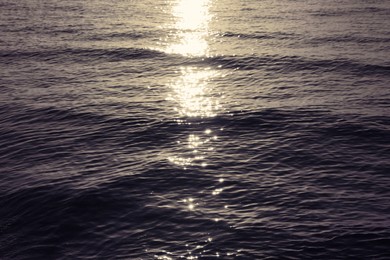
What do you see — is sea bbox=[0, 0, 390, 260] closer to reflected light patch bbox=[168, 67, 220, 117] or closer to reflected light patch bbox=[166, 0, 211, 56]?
reflected light patch bbox=[168, 67, 220, 117]

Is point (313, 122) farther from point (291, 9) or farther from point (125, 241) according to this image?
point (291, 9)

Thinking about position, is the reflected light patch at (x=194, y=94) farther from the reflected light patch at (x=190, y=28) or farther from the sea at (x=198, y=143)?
the reflected light patch at (x=190, y=28)

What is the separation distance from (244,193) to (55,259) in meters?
14.8

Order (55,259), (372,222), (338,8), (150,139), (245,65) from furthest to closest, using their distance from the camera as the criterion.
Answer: (338,8), (245,65), (150,139), (372,222), (55,259)

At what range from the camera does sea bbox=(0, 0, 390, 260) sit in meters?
33.6

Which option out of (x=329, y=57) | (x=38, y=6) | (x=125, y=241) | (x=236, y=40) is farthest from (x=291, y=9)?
(x=125, y=241)

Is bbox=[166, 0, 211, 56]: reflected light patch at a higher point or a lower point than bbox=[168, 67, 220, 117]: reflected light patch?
higher

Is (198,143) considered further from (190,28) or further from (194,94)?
(190,28)

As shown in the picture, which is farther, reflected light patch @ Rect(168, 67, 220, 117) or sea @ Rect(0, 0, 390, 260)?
reflected light patch @ Rect(168, 67, 220, 117)

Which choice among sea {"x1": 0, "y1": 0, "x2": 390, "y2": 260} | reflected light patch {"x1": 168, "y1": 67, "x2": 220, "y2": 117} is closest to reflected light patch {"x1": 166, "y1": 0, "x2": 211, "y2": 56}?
sea {"x1": 0, "y1": 0, "x2": 390, "y2": 260}

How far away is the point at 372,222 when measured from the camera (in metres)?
34.5

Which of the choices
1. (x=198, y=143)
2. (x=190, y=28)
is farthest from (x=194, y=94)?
(x=190, y=28)

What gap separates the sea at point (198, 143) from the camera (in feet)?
110

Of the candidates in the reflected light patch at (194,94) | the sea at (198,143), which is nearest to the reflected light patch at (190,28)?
the sea at (198,143)
